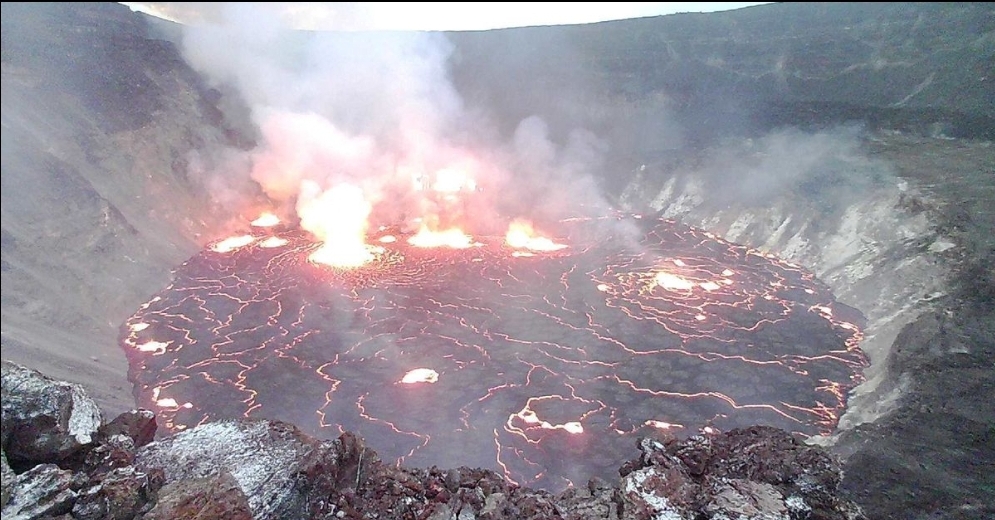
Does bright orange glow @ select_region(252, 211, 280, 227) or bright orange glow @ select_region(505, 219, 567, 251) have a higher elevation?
bright orange glow @ select_region(252, 211, 280, 227)

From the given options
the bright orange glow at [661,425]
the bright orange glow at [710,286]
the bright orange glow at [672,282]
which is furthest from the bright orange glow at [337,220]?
the bright orange glow at [661,425]

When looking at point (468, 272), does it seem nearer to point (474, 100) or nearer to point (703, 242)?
point (703, 242)

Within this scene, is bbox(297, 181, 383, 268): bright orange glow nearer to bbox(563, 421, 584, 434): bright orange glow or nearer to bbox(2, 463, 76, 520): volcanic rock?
bbox(563, 421, 584, 434): bright orange glow

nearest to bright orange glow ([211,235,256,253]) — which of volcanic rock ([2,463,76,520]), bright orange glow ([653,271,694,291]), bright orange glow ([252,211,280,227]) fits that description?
bright orange glow ([252,211,280,227])

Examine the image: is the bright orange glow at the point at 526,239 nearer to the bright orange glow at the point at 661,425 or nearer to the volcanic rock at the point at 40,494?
the bright orange glow at the point at 661,425

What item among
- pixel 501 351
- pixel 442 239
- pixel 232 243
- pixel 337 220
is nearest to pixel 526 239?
pixel 442 239

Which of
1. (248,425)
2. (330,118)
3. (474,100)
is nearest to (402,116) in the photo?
(330,118)

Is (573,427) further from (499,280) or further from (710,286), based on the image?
(710,286)
